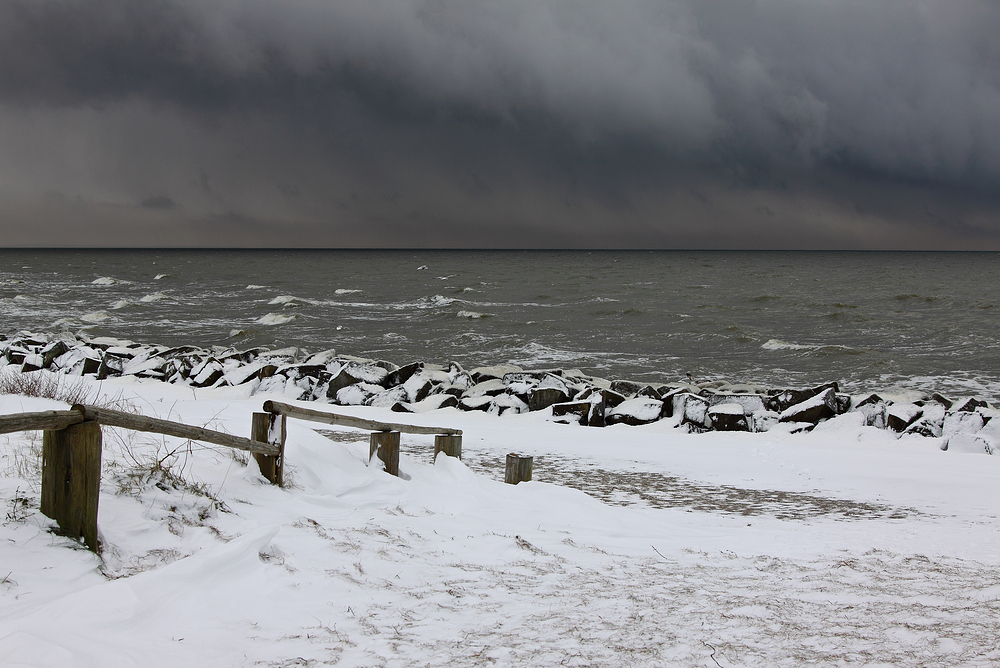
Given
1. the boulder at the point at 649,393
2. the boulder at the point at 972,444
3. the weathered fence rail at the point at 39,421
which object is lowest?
the boulder at the point at 649,393

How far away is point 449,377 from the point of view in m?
16.0

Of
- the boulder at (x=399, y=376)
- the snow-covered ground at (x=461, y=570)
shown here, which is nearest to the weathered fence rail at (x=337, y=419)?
the snow-covered ground at (x=461, y=570)

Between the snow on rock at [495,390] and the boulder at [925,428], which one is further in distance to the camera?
the snow on rock at [495,390]

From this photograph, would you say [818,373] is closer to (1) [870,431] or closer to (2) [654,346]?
(2) [654,346]

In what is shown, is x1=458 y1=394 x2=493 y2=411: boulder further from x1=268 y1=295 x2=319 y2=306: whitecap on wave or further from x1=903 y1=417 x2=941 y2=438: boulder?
x1=268 y1=295 x2=319 y2=306: whitecap on wave

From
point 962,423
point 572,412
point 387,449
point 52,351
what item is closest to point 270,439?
point 387,449

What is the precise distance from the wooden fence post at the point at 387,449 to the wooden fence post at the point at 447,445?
86 centimetres

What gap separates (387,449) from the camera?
6.87m

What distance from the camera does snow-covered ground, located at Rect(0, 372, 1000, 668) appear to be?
3.30 metres

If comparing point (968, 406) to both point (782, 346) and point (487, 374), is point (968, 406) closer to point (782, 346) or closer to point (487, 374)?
point (487, 374)

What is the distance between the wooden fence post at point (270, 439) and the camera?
572 centimetres

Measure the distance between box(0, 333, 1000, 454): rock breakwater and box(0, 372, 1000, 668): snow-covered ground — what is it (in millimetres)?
3737

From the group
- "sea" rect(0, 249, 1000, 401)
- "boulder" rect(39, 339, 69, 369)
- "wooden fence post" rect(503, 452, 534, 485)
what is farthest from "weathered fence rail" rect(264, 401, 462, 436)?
"boulder" rect(39, 339, 69, 369)

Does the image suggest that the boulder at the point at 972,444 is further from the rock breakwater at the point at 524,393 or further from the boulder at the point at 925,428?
the boulder at the point at 925,428
